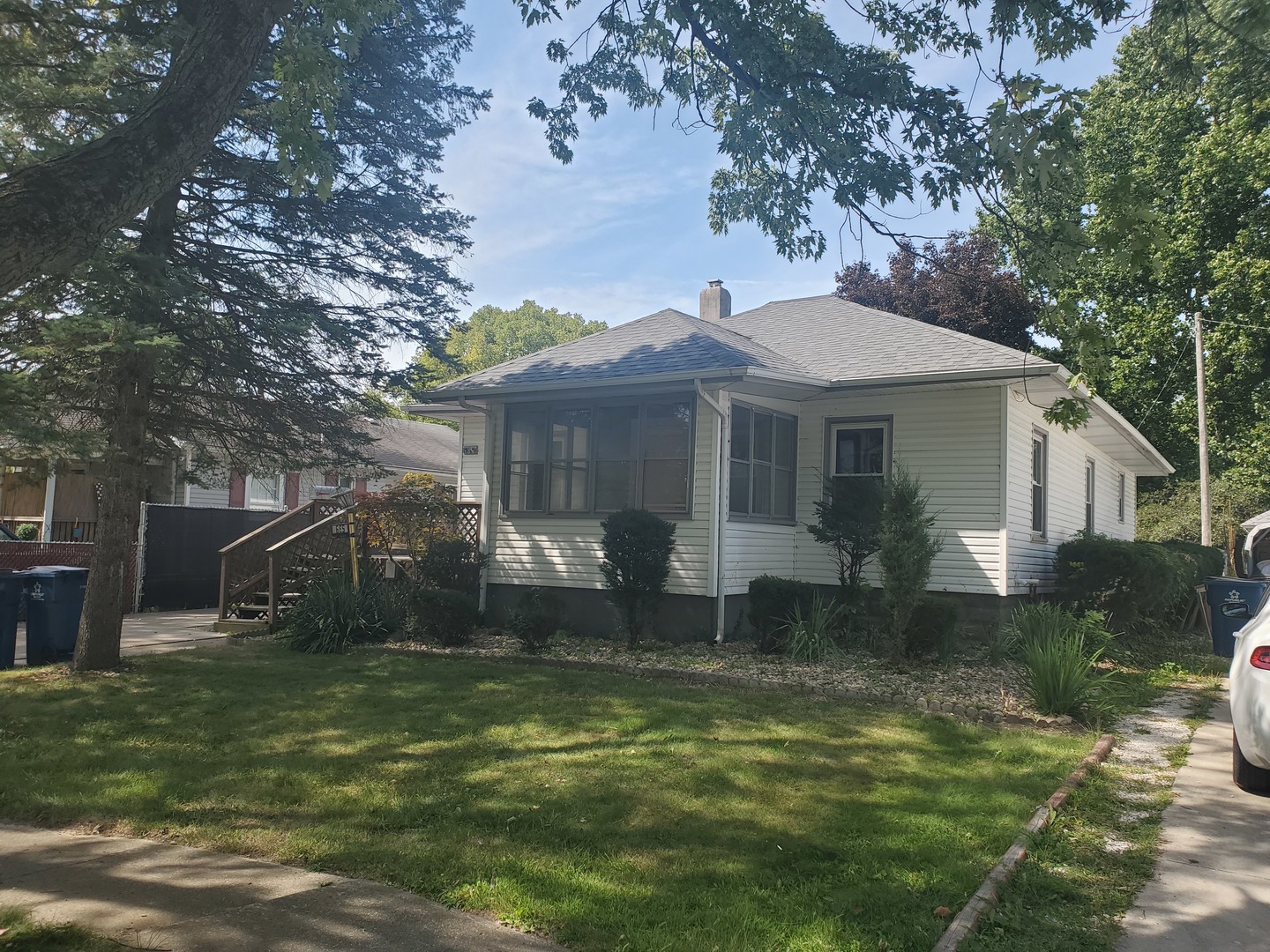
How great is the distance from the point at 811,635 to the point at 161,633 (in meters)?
9.12

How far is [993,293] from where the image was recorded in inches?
1013

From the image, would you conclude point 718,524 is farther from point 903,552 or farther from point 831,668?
point 903,552

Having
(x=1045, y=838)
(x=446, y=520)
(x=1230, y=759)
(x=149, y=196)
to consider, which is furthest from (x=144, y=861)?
(x=446, y=520)

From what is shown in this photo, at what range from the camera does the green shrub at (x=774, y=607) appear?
10.7 meters

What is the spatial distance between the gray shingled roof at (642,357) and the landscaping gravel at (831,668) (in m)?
3.52

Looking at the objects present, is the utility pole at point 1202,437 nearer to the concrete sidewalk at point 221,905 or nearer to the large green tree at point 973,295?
the large green tree at point 973,295

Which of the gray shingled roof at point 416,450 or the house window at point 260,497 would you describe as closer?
the house window at point 260,497

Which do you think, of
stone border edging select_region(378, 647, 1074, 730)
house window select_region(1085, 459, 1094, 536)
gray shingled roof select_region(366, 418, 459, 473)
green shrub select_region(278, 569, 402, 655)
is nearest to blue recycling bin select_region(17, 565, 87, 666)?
green shrub select_region(278, 569, 402, 655)

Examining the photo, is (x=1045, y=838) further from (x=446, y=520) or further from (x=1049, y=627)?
(x=446, y=520)

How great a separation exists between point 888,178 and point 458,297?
6.27 m

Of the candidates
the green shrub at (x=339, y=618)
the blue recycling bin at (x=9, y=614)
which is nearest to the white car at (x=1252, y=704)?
the green shrub at (x=339, y=618)

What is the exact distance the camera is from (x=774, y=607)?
1074 centimetres

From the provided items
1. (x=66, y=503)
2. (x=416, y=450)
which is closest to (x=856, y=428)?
(x=416, y=450)

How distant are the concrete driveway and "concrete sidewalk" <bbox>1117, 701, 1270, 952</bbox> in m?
10.1
